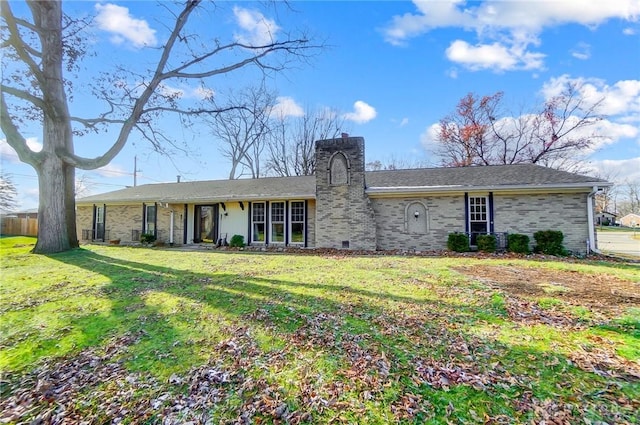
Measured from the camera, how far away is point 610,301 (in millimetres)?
4957

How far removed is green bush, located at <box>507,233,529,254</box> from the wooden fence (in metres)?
31.1

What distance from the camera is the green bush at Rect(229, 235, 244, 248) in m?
14.1

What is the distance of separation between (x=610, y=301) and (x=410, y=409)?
4.83 meters

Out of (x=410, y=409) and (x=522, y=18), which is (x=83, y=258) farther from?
(x=522, y=18)

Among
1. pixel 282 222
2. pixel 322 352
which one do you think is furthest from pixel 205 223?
pixel 322 352

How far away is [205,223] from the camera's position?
15859 millimetres

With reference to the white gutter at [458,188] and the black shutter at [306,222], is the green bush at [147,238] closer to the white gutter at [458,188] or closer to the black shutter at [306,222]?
the black shutter at [306,222]

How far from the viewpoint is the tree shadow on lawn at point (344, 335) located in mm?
2727

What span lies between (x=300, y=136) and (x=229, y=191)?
14944 millimetres

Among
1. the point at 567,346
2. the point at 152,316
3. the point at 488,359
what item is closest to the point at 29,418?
the point at 152,316

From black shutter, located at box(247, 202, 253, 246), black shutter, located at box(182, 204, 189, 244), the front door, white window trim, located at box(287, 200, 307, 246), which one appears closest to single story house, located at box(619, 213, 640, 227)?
white window trim, located at box(287, 200, 307, 246)

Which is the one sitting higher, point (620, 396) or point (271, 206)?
point (271, 206)

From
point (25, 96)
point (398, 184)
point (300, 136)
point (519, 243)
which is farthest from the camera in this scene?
point (300, 136)

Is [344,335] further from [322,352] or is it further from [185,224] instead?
[185,224]
